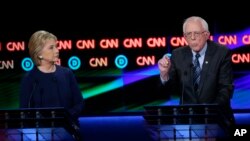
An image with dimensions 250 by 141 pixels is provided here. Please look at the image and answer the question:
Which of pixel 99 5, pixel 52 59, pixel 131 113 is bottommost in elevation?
pixel 131 113

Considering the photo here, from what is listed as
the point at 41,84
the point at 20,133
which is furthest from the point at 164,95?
the point at 20,133

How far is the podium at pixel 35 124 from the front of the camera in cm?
315

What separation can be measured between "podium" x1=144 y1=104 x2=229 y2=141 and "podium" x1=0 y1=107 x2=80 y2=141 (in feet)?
1.31

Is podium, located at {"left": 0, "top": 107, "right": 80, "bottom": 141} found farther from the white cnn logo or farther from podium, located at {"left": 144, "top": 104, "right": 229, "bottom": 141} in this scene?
the white cnn logo

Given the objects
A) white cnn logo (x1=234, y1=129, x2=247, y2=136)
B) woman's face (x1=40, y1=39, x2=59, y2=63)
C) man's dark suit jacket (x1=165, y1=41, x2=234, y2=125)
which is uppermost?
woman's face (x1=40, y1=39, x2=59, y2=63)

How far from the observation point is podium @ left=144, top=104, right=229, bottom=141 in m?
3.07

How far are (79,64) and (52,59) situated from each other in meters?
5.46

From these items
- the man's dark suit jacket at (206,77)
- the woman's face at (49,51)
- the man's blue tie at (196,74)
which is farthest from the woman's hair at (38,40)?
the man's blue tie at (196,74)

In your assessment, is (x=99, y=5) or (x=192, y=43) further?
(x=99, y=5)

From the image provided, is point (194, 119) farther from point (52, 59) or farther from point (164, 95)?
point (164, 95)

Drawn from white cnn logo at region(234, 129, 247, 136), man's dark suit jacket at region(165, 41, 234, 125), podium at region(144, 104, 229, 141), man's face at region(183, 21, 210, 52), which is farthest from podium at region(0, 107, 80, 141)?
man's face at region(183, 21, 210, 52)

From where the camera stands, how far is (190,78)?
3.98m

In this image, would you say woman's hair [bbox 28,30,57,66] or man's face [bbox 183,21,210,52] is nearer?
man's face [bbox 183,21,210,52]

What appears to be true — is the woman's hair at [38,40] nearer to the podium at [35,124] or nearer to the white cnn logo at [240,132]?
the podium at [35,124]
